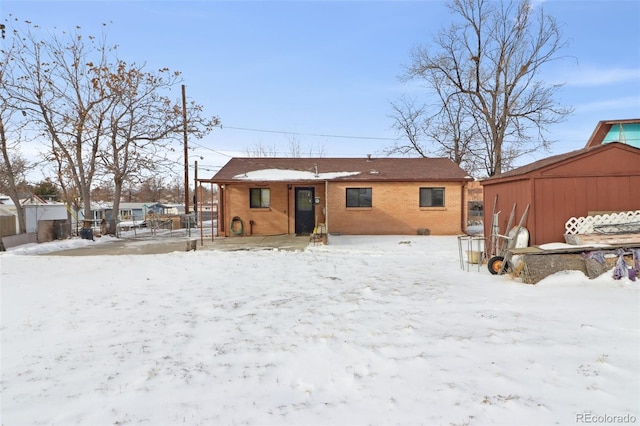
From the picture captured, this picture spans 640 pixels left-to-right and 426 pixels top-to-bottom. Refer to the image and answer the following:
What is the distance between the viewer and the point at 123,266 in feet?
31.7

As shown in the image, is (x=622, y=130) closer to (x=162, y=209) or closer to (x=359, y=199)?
(x=359, y=199)

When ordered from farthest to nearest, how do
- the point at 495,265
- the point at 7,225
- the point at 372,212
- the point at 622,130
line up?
the point at 372,212
the point at 7,225
the point at 622,130
the point at 495,265

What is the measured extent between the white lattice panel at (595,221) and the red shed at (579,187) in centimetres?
14

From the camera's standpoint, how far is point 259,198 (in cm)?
1642

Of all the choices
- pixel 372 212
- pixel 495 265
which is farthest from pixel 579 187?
pixel 372 212

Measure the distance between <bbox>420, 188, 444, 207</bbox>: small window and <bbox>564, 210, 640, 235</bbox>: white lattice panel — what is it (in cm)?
896

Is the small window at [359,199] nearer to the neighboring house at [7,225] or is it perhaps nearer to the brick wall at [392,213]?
the brick wall at [392,213]

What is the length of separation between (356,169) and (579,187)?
10866 millimetres

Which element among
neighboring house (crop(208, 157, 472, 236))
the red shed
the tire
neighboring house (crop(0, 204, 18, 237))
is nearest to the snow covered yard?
the tire

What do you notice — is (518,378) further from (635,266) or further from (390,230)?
(390,230)

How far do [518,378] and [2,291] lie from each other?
8.71 meters

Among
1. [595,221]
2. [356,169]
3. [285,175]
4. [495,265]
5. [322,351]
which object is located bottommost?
[322,351]

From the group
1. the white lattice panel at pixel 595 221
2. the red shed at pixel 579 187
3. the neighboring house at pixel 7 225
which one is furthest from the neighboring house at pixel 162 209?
the white lattice panel at pixel 595 221

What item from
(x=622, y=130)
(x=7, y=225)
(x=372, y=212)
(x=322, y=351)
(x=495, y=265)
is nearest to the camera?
(x=322, y=351)
